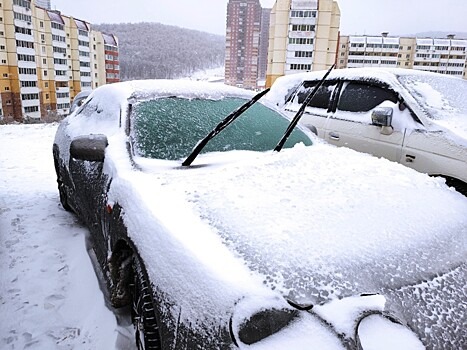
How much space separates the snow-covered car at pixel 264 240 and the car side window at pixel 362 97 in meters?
1.63

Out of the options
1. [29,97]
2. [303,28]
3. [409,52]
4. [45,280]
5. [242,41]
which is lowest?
[29,97]

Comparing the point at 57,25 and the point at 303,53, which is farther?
the point at 57,25

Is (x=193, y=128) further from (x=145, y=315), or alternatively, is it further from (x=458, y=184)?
(x=458, y=184)

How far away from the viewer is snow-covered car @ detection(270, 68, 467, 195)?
3.18 metres

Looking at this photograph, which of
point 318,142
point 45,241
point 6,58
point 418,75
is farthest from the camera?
point 6,58

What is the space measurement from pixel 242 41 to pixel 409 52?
3717 centimetres

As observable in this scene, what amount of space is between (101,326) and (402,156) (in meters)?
3.01

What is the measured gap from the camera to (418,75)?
4000 mm

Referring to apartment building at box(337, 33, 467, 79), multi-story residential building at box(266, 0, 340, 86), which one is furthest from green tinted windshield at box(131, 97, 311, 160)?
apartment building at box(337, 33, 467, 79)

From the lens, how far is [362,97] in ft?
13.4

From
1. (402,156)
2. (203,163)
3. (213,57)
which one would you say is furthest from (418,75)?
(213,57)

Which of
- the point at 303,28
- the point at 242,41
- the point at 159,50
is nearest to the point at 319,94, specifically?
the point at 303,28

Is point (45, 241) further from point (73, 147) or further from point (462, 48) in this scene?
point (462, 48)

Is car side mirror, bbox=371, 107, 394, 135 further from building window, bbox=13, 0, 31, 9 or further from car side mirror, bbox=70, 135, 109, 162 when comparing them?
building window, bbox=13, 0, 31, 9
